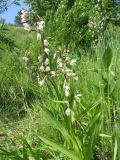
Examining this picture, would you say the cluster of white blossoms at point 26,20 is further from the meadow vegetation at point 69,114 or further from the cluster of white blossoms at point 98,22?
the cluster of white blossoms at point 98,22

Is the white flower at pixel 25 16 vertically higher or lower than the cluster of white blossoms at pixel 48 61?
higher

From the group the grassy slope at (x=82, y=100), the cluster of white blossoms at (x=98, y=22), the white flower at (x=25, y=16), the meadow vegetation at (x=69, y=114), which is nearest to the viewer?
the white flower at (x=25, y=16)

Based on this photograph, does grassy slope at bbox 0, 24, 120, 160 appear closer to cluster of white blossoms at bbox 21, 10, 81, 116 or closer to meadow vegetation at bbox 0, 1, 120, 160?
meadow vegetation at bbox 0, 1, 120, 160

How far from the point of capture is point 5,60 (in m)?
8.23

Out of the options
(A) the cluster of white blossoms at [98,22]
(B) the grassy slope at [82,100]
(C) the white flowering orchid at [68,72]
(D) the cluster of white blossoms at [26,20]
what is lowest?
(B) the grassy slope at [82,100]

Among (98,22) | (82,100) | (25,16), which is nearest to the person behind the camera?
(25,16)

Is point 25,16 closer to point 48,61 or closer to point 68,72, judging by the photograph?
point 48,61

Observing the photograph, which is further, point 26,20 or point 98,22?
point 98,22

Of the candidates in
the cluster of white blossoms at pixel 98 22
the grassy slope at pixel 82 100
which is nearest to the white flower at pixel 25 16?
the grassy slope at pixel 82 100

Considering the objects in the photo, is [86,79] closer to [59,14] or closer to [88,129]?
[88,129]

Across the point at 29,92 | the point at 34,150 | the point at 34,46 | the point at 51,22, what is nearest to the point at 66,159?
the point at 34,150

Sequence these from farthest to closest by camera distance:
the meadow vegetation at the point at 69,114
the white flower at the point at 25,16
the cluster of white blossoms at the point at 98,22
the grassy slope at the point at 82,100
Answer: the cluster of white blossoms at the point at 98,22
the grassy slope at the point at 82,100
the meadow vegetation at the point at 69,114
the white flower at the point at 25,16

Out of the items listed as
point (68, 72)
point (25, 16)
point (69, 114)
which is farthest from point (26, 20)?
point (69, 114)

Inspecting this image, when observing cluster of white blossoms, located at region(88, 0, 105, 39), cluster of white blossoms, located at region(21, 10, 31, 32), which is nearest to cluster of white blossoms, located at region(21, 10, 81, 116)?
cluster of white blossoms, located at region(21, 10, 31, 32)
